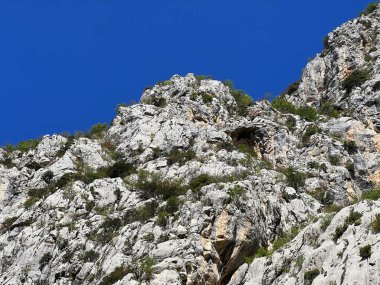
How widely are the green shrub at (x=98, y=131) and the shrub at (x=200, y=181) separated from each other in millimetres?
19164

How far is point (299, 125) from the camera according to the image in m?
61.8

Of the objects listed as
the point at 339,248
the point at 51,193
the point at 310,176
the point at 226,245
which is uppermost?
the point at 51,193

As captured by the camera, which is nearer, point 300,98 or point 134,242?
point 134,242

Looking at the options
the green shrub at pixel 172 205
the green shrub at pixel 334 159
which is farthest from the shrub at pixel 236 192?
the green shrub at pixel 334 159

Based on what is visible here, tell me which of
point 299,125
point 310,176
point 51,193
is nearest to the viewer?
point 51,193

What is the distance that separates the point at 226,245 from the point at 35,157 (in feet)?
89.0

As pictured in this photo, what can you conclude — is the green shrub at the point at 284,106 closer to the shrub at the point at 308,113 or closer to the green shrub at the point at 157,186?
the shrub at the point at 308,113

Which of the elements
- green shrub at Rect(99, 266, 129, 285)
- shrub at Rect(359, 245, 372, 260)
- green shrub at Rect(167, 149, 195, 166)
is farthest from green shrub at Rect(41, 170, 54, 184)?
shrub at Rect(359, 245, 372, 260)

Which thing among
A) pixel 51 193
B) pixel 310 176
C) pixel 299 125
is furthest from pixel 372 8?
pixel 51 193

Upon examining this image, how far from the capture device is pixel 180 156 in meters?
51.1

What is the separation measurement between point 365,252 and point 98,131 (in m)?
41.6

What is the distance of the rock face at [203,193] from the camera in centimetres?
3409

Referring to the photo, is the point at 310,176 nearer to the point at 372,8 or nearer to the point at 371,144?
the point at 371,144

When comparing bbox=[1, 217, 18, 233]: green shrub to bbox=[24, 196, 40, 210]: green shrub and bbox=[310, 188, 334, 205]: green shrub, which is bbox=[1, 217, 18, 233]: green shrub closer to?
bbox=[24, 196, 40, 210]: green shrub
